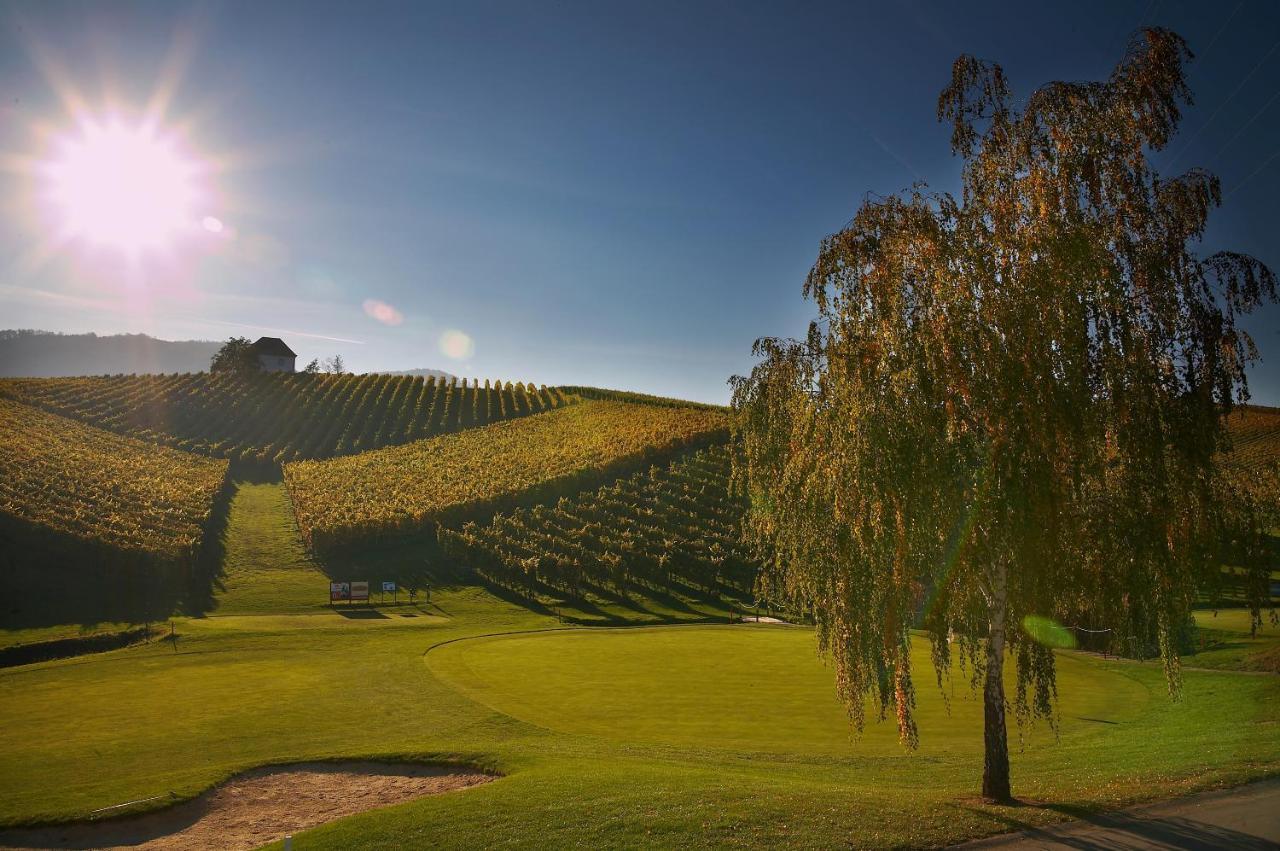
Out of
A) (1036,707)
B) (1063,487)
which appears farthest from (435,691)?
(1063,487)

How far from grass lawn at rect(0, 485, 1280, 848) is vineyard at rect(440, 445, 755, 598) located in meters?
18.9

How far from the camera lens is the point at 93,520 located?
173 ft

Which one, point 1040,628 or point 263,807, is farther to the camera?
point 263,807

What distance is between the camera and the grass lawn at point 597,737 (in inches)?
544

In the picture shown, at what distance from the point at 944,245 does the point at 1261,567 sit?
318 inches

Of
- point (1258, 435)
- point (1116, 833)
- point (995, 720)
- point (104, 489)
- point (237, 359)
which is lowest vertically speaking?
point (1116, 833)

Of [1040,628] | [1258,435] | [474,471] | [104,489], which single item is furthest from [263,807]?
[1258,435]

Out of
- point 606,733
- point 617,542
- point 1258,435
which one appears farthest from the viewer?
point 1258,435

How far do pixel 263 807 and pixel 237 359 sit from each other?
14585cm

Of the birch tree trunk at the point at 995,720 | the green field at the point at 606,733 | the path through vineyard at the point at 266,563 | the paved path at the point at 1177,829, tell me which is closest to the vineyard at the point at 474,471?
the path through vineyard at the point at 266,563

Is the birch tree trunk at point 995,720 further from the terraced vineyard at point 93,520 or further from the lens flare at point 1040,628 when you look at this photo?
the terraced vineyard at point 93,520

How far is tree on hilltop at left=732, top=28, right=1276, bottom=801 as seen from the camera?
42.0 feet

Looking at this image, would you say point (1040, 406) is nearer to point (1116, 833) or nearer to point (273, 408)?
point (1116, 833)

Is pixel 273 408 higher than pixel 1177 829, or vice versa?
pixel 273 408
